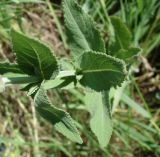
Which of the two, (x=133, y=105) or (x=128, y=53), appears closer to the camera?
(x=128, y=53)

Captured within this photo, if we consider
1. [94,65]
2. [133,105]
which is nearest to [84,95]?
[133,105]

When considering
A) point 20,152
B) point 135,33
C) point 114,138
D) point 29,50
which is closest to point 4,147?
point 20,152

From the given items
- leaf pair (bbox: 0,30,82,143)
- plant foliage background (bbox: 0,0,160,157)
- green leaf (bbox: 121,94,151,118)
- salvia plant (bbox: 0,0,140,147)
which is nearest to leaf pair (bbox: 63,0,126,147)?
salvia plant (bbox: 0,0,140,147)

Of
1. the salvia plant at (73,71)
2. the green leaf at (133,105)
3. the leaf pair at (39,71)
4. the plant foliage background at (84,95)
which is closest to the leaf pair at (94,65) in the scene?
the salvia plant at (73,71)

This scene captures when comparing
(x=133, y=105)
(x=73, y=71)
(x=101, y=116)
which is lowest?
(x=133, y=105)

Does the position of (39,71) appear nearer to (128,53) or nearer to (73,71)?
(73,71)

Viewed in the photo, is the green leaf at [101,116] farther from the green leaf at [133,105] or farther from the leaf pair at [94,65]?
the green leaf at [133,105]
